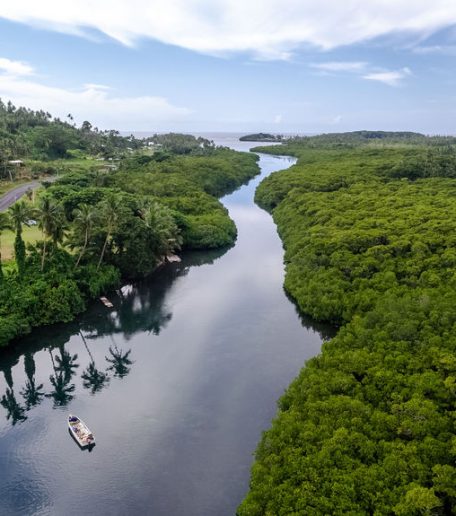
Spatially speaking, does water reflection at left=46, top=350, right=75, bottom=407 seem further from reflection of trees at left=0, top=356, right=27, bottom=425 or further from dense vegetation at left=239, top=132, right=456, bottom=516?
dense vegetation at left=239, top=132, right=456, bottom=516

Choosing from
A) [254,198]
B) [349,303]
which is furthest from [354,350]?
[254,198]

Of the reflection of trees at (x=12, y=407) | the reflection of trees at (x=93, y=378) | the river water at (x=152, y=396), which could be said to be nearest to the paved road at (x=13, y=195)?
the river water at (x=152, y=396)

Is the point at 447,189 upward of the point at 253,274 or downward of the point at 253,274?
upward

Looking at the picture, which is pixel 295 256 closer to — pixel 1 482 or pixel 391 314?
pixel 391 314

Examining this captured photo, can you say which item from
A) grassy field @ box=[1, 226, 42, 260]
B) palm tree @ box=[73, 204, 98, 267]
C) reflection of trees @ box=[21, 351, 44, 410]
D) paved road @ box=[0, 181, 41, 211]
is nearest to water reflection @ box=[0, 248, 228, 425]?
reflection of trees @ box=[21, 351, 44, 410]

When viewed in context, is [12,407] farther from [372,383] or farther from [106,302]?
[372,383]

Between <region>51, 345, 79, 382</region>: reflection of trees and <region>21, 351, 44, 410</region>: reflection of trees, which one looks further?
<region>51, 345, 79, 382</region>: reflection of trees

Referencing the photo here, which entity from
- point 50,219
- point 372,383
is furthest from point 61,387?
point 372,383
